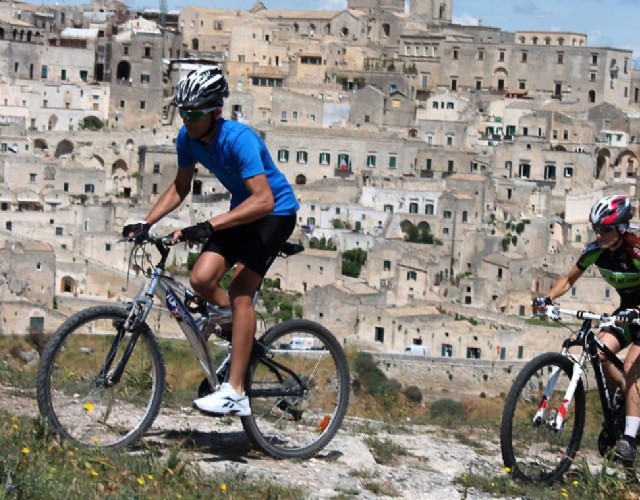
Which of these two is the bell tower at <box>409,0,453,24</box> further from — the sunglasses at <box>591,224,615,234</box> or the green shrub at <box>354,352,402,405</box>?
the sunglasses at <box>591,224,615,234</box>

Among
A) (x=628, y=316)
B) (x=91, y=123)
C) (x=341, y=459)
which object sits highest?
(x=628, y=316)

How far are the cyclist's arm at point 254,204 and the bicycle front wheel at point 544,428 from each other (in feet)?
4.81

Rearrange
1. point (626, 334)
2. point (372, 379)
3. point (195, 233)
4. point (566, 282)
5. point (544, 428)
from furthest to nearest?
point (372, 379)
point (566, 282)
point (626, 334)
point (544, 428)
point (195, 233)

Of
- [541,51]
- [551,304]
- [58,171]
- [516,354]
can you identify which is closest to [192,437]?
[551,304]

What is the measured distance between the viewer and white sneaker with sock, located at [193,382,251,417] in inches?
248

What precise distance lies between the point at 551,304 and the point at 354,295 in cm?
2446

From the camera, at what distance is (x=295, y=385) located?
691 cm

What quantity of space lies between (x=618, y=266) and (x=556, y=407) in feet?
2.44

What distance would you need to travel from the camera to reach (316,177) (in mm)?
45469

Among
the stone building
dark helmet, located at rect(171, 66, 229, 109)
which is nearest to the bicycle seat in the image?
dark helmet, located at rect(171, 66, 229, 109)

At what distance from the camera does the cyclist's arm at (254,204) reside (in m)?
6.16

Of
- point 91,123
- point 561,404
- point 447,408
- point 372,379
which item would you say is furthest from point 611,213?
point 91,123

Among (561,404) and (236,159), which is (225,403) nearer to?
(236,159)

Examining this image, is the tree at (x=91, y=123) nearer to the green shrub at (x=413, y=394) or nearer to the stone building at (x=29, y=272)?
the stone building at (x=29, y=272)
